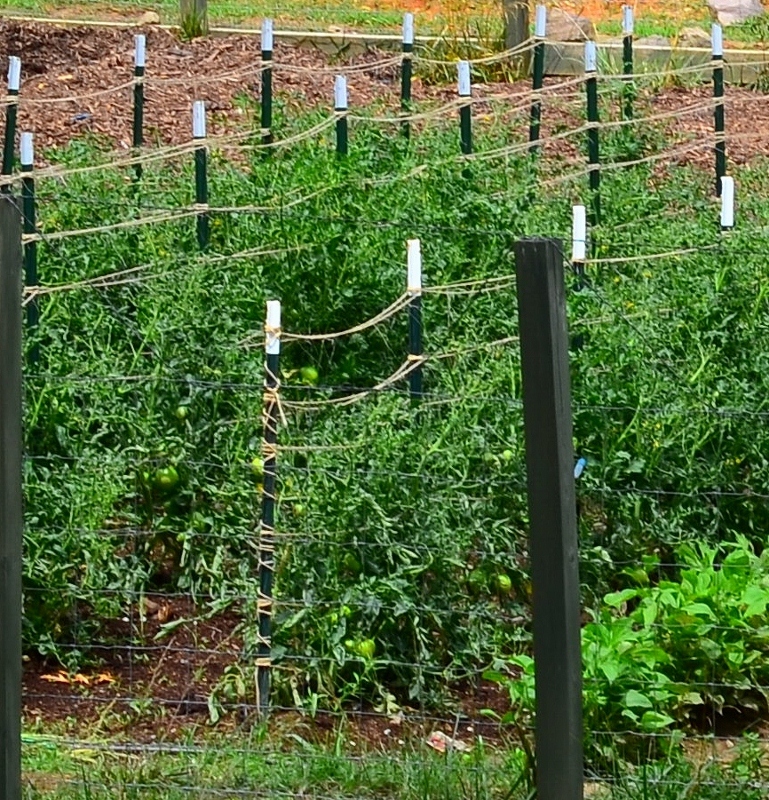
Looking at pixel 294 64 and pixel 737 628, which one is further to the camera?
pixel 294 64

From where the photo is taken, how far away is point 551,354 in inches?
138

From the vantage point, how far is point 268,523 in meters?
5.06

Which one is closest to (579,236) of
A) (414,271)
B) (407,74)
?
(414,271)

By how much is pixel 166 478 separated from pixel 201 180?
2745mm

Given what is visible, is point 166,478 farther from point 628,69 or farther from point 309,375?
point 628,69

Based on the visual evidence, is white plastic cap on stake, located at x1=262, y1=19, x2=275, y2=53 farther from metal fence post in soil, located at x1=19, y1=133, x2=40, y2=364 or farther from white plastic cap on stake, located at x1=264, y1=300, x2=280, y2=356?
white plastic cap on stake, located at x1=264, y1=300, x2=280, y2=356

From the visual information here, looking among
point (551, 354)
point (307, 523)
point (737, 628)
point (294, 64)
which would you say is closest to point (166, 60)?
point (294, 64)

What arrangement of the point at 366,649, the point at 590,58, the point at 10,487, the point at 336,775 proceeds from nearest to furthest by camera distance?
the point at 10,487 < the point at 336,775 < the point at 366,649 < the point at 590,58

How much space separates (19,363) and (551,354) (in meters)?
1.25

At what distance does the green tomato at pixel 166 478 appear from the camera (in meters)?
5.72

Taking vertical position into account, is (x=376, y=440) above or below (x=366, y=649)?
above

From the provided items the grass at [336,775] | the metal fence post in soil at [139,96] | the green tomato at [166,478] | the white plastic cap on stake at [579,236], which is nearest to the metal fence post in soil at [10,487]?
the grass at [336,775]

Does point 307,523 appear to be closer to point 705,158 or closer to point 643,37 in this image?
point 705,158

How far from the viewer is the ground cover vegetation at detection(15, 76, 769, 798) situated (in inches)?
195
